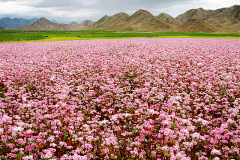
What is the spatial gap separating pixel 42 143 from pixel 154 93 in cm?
583

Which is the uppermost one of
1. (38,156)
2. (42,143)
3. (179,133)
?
(179,133)

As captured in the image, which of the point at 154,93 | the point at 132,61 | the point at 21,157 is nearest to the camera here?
the point at 21,157

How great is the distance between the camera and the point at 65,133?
5.46 meters

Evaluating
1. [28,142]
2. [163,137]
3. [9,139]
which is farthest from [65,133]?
[163,137]

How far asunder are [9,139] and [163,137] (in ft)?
16.0

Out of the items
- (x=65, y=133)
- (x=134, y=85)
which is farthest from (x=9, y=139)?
(x=134, y=85)

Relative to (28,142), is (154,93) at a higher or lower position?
higher

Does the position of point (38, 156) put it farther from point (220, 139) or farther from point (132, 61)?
point (132, 61)

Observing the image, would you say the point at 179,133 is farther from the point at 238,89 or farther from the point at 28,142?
the point at 238,89

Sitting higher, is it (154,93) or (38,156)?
(154,93)

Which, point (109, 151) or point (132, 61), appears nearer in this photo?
point (109, 151)

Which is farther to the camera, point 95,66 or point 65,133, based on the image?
point 95,66

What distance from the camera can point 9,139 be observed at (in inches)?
189

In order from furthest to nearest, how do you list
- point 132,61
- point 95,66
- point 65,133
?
point 132,61, point 95,66, point 65,133
